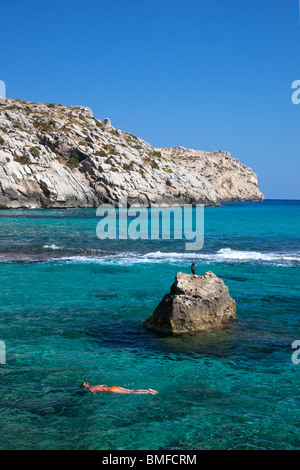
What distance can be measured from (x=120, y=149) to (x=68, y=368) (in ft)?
429

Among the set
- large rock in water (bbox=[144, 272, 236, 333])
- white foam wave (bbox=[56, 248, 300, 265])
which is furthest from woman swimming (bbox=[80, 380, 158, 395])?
white foam wave (bbox=[56, 248, 300, 265])

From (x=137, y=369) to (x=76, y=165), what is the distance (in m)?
116

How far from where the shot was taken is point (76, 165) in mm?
123688

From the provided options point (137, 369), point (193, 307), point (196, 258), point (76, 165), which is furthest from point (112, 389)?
point (76, 165)

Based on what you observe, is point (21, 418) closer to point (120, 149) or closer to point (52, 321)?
point (52, 321)

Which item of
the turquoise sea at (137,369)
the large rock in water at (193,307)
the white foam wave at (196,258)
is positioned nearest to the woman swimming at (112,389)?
the turquoise sea at (137,369)

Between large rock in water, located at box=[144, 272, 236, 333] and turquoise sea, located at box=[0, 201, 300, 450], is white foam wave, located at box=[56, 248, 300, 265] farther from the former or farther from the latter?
large rock in water, located at box=[144, 272, 236, 333]

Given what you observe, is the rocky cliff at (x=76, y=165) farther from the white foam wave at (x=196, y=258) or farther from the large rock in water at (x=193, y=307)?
the large rock in water at (x=193, y=307)

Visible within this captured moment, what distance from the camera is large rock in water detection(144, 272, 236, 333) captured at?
1458 centimetres

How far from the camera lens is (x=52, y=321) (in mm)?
16328

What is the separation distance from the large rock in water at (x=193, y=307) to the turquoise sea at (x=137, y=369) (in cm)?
48

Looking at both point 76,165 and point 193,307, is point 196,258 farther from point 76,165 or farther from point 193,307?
point 76,165

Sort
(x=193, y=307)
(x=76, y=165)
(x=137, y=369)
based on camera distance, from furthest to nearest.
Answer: (x=76, y=165) → (x=193, y=307) → (x=137, y=369)

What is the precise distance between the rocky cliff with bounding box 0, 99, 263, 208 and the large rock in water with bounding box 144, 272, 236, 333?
85.9 m
